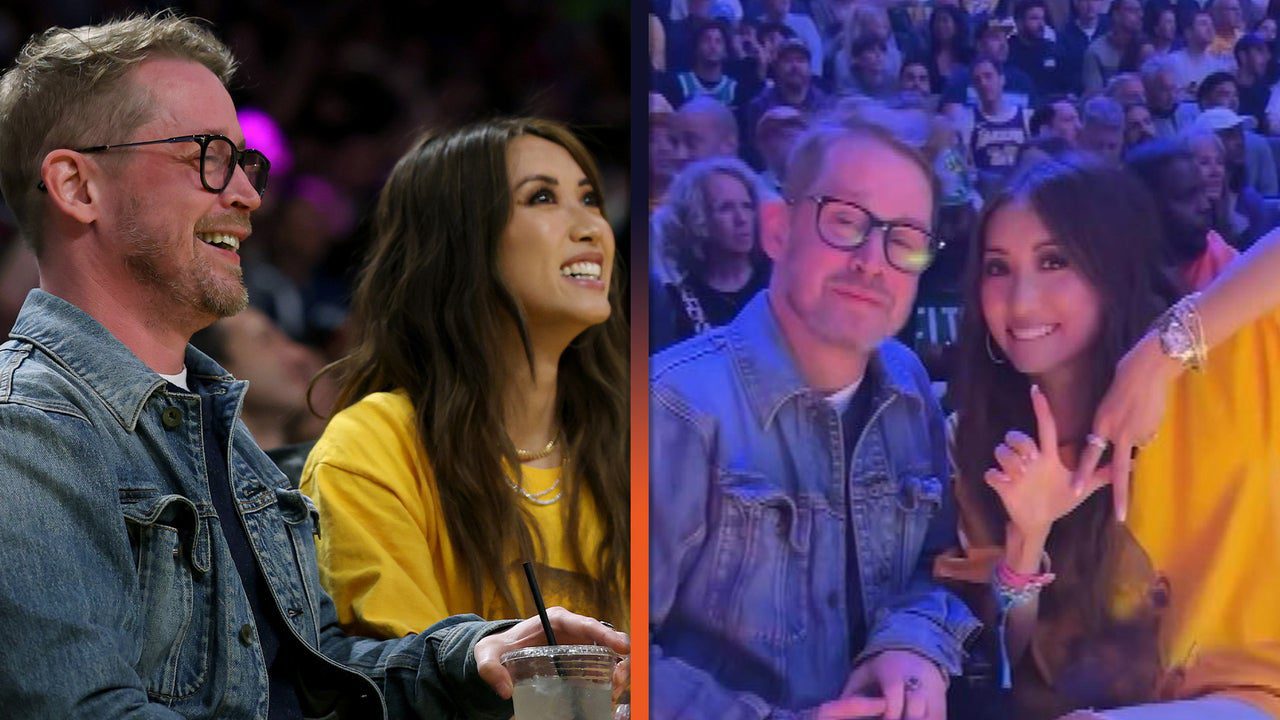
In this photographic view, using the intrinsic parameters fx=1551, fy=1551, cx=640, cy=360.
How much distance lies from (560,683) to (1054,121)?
23.0 inches

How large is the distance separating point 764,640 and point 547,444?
129 cm

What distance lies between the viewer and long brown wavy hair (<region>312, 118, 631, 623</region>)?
2111 mm

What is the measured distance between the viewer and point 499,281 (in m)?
2.30

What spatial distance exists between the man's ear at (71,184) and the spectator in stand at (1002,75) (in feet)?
3.24

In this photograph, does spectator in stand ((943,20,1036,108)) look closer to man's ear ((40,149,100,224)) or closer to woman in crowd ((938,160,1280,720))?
woman in crowd ((938,160,1280,720))

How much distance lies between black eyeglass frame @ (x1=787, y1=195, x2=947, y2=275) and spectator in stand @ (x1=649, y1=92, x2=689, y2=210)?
10cm

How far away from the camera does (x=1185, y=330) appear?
108cm

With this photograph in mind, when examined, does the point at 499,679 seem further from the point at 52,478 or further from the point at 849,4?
the point at 849,4

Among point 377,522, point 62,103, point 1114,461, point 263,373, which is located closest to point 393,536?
point 377,522

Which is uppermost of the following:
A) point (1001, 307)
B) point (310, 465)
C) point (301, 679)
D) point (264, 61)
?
point (264, 61)

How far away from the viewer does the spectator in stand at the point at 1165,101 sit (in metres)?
1.08

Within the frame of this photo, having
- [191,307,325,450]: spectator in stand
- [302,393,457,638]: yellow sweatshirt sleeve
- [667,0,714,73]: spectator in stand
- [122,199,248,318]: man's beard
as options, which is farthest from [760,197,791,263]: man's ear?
[191,307,325,450]: spectator in stand

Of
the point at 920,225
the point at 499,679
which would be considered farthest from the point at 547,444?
the point at 920,225

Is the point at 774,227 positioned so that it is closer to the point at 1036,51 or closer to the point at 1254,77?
the point at 1036,51
